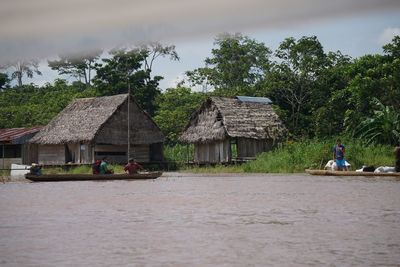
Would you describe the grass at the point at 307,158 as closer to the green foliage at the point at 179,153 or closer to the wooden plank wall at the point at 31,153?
the green foliage at the point at 179,153

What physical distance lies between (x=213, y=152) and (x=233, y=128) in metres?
1.96

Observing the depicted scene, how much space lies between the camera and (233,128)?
91.4ft

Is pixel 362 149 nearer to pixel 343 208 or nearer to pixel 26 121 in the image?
pixel 343 208

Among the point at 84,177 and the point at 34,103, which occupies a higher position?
the point at 34,103


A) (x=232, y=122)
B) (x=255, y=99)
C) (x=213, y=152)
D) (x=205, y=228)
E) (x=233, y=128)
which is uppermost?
(x=255, y=99)

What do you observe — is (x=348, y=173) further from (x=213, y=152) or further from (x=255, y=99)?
(x=255, y=99)

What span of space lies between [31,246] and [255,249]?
2.17 metres

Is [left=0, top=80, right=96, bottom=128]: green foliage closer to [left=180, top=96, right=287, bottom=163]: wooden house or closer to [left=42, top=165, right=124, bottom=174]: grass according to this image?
[left=42, top=165, right=124, bottom=174]: grass

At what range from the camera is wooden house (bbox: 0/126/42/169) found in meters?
30.3

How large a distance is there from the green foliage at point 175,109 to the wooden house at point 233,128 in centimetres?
457

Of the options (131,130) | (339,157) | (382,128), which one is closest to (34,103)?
(131,130)

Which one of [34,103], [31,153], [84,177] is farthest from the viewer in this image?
[34,103]

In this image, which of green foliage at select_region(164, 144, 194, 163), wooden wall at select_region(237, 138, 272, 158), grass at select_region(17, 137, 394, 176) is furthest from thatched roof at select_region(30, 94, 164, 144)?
wooden wall at select_region(237, 138, 272, 158)

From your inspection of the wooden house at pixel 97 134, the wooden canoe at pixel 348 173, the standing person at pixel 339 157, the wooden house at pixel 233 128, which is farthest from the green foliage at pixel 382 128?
the wooden house at pixel 97 134
